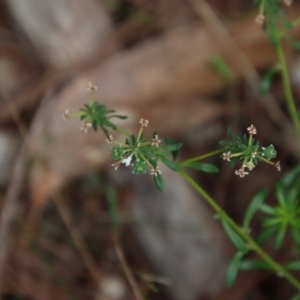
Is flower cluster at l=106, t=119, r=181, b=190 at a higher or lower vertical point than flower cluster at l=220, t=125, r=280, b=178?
higher

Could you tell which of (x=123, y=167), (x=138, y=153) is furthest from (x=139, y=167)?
(x=123, y=167)

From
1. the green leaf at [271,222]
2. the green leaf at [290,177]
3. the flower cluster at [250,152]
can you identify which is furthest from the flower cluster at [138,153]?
the green leaf at [290,177]

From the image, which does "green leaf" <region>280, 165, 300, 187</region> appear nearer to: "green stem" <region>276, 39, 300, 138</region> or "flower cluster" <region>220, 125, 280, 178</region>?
"green stem" <region>276, 39, 300, 138</region>

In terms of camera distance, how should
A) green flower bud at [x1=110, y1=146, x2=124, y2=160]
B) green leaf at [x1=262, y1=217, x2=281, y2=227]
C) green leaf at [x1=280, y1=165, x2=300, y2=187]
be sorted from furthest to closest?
1. green leaf at [x1=280, y1=165, x2=300, y2=187]
2. green leaf at [x1=262, y1=217, x2=281, y2=227]
3. green flower bud at [x1=110, y1=146, x2=124, y2=160]

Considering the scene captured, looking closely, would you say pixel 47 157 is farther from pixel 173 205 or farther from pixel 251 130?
pixel 251 130

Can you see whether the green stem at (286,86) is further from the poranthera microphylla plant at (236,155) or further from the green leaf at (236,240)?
the green leaf at (236,240)

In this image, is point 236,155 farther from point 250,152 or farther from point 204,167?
point 204,167

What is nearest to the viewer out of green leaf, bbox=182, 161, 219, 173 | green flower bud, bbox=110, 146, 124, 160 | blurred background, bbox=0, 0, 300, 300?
green flower bud, bbox=110, 146, 124, 160

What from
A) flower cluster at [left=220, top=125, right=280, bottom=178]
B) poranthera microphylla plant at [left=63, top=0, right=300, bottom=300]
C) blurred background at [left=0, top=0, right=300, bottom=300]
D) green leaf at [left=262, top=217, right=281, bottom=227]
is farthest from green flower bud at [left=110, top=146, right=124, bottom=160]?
blurred background at [left=0, top=0, right=300, bottom=300]

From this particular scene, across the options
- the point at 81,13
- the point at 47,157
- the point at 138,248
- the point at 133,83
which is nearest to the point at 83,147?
the point at 47,157
